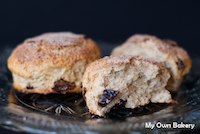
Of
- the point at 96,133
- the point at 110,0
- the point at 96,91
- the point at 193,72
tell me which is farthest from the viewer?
the point at 110,0

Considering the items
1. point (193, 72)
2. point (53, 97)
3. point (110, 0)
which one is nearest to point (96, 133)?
point (53, 97)

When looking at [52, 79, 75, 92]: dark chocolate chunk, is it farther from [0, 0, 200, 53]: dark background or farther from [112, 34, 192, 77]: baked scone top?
[0, 0, 200, 53]: dark background

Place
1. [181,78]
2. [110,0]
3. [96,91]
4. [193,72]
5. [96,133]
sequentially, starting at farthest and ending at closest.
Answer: [110,0]
[193,72]
[181,78]
[96,91]
[96,133]

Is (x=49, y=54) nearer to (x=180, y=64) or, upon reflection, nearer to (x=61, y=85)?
(x=61, y=85)

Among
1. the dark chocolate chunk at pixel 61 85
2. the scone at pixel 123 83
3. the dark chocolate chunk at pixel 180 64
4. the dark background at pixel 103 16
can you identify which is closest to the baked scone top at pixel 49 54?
the dark chocolate chunk at pixel 61 85

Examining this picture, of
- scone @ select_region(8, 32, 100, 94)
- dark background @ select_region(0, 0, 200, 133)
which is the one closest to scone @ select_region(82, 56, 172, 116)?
scone @ select_region(8, 32, 100, 94)

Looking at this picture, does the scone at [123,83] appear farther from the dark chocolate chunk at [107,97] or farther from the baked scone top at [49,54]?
the baked scone top at [49,54]

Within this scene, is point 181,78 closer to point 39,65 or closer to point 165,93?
point 165,93
